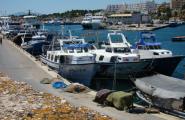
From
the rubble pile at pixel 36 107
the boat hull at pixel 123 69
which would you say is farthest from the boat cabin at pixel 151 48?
the rubble pile at pixel 36 107

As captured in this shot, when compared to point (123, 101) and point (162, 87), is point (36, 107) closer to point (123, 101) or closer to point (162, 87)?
point (123, 101)

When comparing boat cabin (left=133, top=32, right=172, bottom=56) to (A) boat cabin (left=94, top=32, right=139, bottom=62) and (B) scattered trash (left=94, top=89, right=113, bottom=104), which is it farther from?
(B) scattered trash (left=94, top=89, right=113, bottom=104)

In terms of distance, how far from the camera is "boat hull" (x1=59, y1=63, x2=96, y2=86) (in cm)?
4044

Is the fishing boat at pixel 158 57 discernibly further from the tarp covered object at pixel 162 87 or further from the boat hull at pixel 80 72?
the tarp covered object at pixel 162 87

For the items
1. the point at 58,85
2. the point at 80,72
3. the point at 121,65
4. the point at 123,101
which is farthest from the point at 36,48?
the point at 123,101

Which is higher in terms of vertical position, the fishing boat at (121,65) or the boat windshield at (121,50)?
the boat windshield at (121,50)

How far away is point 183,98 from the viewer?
2394 centimetres

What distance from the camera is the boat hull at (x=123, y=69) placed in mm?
41656

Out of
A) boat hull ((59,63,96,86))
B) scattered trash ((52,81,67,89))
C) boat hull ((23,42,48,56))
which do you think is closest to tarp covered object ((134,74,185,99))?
scattered trash ((52,81,67,89))

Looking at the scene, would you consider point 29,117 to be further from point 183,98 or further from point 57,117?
point 183,98

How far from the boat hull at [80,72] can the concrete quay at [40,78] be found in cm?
151

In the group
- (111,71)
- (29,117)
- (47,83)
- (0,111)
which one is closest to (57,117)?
(29,117)

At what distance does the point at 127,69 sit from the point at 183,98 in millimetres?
17976

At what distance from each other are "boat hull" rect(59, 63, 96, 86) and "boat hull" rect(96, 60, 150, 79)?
1.45 m
